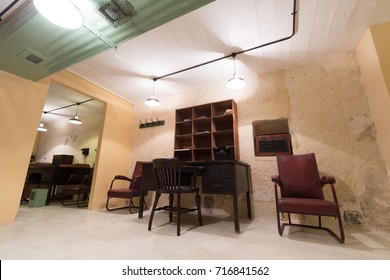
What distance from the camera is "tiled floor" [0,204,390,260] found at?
1.35m

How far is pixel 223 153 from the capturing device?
111 inches

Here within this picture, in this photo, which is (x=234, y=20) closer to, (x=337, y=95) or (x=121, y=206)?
(x=337, y=95)

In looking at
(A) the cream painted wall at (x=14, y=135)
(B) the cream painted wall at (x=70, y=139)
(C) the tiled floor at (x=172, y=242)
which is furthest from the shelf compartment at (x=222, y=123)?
(B) the cream painted wall at (x=70, y=139)

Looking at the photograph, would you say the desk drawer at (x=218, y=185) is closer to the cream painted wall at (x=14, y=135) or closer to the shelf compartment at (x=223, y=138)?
the shelf compartment at (x=223, y=138)

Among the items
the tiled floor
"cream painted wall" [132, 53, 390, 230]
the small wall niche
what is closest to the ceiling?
"cream painted wall" [132, 53, 390, 230]

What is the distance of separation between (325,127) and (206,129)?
203cm

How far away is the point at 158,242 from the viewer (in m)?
1.66

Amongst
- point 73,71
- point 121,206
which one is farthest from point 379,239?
point 73,71

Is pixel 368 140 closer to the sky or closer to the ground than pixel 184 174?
closer to the sky

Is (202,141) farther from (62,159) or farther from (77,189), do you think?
(62,159)

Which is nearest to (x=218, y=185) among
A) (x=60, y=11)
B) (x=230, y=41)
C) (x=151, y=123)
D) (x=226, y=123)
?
(x=226, y=123)

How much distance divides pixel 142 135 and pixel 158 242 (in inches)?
118

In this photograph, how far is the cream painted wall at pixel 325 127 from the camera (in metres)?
2.24

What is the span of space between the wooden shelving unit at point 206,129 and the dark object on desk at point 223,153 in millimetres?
56
